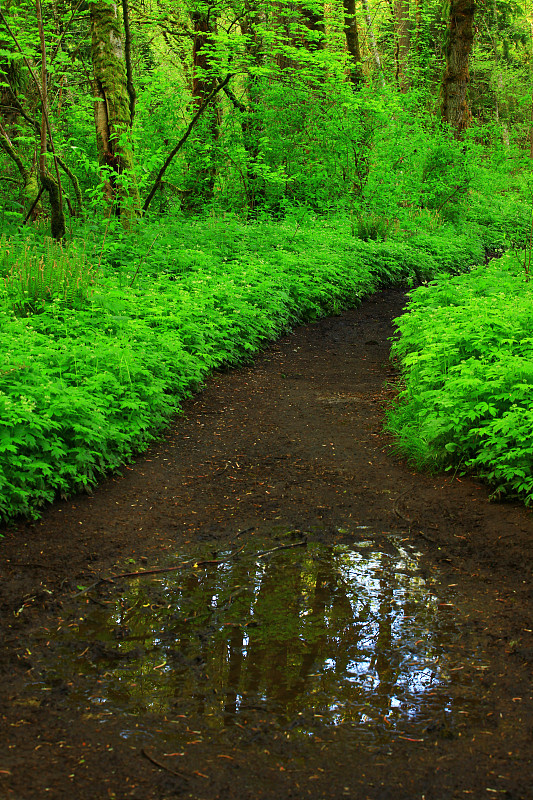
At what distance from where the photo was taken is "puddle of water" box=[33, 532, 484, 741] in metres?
2.88

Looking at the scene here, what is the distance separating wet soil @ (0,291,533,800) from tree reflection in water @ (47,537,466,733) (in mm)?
12

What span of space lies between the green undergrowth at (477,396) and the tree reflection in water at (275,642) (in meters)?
1.20

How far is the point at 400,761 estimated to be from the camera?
2.57 meters

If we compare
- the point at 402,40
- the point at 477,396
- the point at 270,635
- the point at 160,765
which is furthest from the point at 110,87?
the point at 402,40

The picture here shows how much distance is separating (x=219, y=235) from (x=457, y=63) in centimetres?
1176

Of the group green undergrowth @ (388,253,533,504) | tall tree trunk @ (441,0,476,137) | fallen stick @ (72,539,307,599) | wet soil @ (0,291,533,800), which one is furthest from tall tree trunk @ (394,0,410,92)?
fallen stick @ (72,539,307,599)

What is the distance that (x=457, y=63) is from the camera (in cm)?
1895

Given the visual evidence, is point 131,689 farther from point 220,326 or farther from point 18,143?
point 18,143

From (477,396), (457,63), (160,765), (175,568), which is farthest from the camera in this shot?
(457,63)

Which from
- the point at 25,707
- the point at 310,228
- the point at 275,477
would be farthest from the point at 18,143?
the point at 25,707

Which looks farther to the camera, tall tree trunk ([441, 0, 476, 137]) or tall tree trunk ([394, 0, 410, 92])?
tall tree trunk ([394, 0, 410, 92])

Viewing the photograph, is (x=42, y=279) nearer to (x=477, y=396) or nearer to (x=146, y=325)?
(x=146, y=325)

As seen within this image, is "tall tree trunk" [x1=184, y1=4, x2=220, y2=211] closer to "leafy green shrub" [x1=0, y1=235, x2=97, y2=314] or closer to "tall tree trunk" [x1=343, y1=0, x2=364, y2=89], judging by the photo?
"tall tree trunk" [x1=343, y1=0, x2=364, y2=89]

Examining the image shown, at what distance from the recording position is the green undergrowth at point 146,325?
4.91 m
